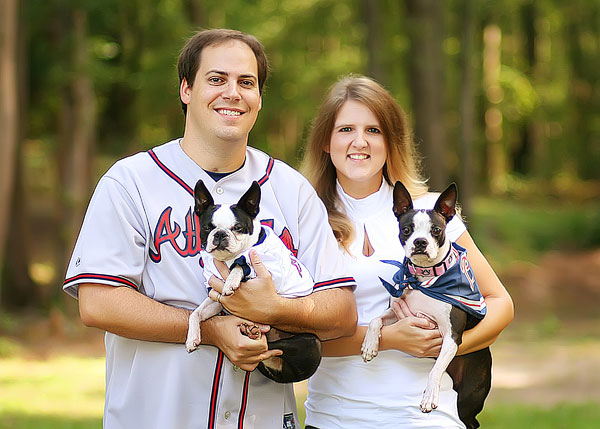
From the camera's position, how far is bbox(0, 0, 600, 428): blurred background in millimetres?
10961

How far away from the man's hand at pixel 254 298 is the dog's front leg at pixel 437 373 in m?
0.74

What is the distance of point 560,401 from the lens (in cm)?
922

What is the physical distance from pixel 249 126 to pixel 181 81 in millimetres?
401

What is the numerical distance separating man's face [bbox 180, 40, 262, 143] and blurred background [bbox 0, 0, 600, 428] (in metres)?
2.06

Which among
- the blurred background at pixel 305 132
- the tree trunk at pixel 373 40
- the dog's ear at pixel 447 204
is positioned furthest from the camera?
the tree trunk at pixel 373 40

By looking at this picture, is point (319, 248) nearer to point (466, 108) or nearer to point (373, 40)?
point (373, 40)

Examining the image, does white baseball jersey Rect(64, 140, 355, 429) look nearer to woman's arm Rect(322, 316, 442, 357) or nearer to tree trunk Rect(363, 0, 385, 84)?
woman's arm Rect(322, 316, 442, 357)

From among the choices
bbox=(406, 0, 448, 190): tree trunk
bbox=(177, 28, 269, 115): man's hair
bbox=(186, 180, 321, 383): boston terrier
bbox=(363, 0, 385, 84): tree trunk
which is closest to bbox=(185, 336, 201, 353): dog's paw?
bbox=(186, 180, 321, 383): boston terrier

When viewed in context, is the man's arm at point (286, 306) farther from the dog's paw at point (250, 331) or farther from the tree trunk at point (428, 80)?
the tree trunk at point (428, 80)

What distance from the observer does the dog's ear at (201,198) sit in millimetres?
3049

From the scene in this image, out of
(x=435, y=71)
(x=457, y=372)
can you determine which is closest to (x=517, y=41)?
(x=435, y=71)

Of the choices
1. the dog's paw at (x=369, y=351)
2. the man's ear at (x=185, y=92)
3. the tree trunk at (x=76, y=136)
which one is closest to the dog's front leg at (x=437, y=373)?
the dog's paw at (x=369, y=351)

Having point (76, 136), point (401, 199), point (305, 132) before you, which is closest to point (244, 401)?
point (401, 199)

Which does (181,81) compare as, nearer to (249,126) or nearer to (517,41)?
(249,126)
